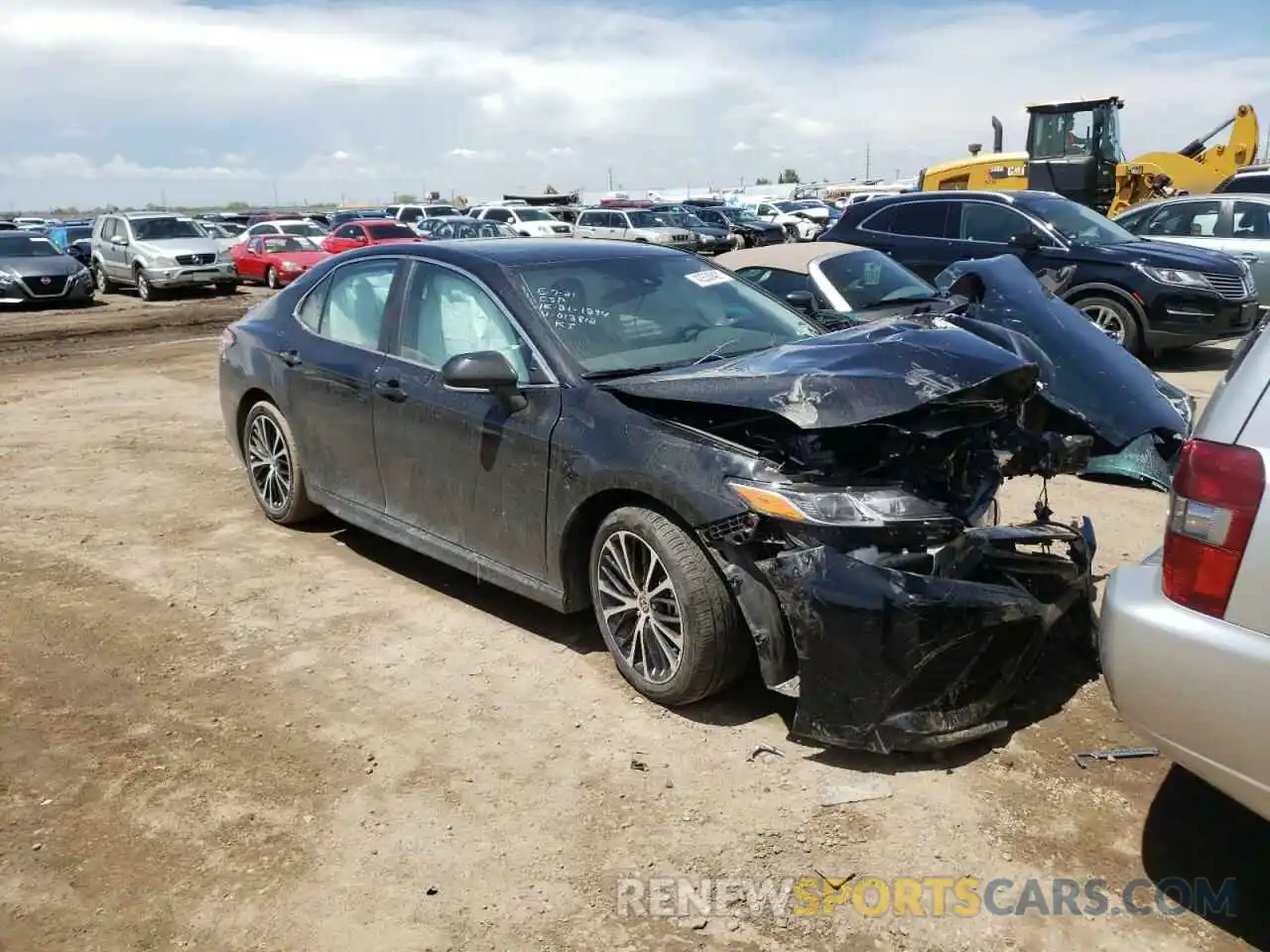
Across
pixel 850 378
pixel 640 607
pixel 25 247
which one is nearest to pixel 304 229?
pixel 25 247

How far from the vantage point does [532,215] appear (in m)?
32.0

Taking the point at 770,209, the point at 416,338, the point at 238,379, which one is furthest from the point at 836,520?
the point at 770,209

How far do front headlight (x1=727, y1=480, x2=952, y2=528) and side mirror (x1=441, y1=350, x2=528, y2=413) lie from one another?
3.50ft

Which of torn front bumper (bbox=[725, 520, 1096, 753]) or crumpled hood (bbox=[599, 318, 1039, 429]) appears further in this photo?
crumpled hood (bbox=[599, 318, 1039, 429])

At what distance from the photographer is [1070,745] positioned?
11.6ft

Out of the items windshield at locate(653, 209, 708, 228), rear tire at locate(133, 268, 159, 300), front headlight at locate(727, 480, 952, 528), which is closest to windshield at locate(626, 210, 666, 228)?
windshield at locate(653, 209, 708, 228)

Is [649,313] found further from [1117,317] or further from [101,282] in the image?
[101,282]

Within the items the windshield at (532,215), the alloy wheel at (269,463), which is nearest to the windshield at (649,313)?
the alloy wheel at (269,463)

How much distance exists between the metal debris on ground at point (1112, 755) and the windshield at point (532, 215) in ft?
96.7

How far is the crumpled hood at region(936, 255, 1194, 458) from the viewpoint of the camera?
18.9 ft

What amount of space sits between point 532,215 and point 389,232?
7.57m

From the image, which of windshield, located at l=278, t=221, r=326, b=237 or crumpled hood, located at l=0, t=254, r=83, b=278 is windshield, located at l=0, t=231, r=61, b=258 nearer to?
crumpled hood, located at l=0, t=254, r=83, b=278

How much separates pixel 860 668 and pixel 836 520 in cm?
46

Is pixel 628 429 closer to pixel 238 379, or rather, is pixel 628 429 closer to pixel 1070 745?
pixel 1070 745
